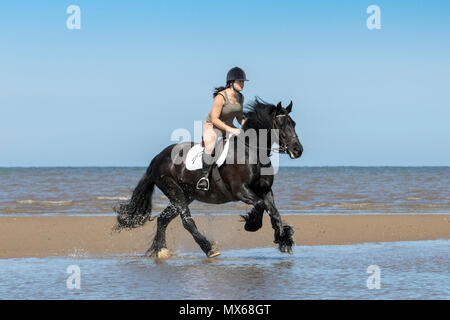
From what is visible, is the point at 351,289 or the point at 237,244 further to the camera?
the point at 237,244

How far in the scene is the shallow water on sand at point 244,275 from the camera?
274 inches

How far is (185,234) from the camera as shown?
13.8m

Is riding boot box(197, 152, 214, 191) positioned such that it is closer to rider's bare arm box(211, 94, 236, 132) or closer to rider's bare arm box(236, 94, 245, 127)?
rider's bare arm box(211, 94, 236, 132)

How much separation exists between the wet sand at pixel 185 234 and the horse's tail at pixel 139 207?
0.50m

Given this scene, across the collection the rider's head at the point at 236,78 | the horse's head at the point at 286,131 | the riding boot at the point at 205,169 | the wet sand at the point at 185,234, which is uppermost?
the rider's head at the point at 236,78

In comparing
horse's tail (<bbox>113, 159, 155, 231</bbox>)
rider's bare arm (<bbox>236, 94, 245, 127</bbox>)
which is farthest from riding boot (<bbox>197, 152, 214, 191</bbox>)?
horse's tail (<bbox>113, 159, 155, 231</bbox>)

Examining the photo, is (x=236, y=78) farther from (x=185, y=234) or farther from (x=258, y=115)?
(x=185, y=234)

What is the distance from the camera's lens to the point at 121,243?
12.4 meters

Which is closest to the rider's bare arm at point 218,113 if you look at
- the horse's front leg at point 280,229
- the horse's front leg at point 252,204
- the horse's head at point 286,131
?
the horse's head at point 286,131

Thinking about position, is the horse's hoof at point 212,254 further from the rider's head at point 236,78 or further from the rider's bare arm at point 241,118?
the rider's head at point 236,78
